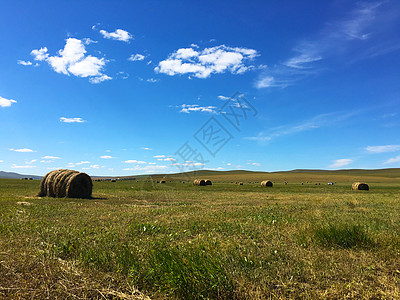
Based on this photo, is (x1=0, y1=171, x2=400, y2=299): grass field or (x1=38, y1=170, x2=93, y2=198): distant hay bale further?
(x1=38, y1=170, x2=93, y2=198): distant hay bale

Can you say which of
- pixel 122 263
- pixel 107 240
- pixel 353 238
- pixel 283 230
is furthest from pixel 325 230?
pixel 107 240

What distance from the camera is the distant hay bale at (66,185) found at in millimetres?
22078

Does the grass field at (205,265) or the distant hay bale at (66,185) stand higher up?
the distant hay bale at (66,185)

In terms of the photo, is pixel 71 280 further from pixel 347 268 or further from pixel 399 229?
pixel 399 229

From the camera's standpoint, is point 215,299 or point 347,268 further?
point 347,268

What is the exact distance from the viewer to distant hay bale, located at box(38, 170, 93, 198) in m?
22.1

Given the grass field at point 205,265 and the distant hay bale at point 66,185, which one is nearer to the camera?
the grass field at point 205,265

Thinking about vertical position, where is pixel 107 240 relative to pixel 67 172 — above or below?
below

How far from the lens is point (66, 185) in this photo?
22188mm

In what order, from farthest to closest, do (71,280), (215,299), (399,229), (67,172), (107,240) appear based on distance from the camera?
1. (67,172)
2. (399,229)
3. (107,240)
4. (71,280)
5. (215,299)

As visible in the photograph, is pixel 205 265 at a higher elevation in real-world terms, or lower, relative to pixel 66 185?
lower

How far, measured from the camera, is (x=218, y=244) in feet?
20.8

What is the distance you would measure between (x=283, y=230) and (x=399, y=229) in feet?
12.0

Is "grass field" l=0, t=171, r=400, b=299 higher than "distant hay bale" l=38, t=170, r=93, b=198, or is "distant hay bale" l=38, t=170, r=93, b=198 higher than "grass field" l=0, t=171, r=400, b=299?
"distant hay bale" l=38, t=170, r=93, b=198
